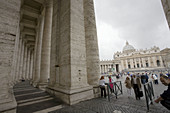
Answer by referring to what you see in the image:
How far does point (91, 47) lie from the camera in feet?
21.9

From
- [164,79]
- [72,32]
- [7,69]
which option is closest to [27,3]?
[72,32]

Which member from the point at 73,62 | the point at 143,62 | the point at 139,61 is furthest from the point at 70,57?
the point at 143,62

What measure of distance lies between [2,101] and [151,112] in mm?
5516

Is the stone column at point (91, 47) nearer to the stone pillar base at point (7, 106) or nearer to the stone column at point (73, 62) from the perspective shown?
the stone column at point (73, 62)

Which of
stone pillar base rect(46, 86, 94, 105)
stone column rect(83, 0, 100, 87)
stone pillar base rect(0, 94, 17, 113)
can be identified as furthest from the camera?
stone column rect(83, 0, 100, 87)

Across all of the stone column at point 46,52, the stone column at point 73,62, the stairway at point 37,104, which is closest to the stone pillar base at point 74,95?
the stone column at point 73,62

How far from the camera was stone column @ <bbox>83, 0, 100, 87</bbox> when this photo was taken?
20.6 feet

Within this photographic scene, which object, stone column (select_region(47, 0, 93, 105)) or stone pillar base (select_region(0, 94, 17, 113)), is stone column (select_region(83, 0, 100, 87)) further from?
stone pillar base (select_region(0, 94, 17, 113))

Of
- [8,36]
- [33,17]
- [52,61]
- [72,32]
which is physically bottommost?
[52,61]

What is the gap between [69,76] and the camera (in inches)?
187

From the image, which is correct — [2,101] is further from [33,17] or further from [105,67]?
[105,67]

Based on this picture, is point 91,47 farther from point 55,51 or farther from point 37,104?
point 37,104

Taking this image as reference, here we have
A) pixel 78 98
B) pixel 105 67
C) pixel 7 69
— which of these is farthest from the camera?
pixel 105 67

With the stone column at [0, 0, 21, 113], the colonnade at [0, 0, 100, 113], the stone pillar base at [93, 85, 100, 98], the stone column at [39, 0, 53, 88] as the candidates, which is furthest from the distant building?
the stone column at [0, 0, 21, 113]
